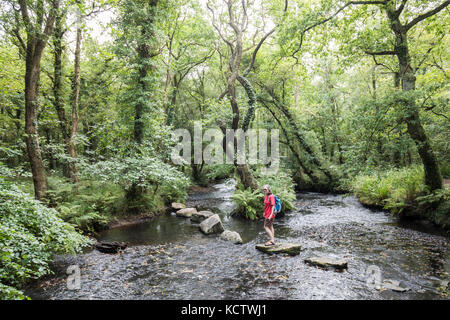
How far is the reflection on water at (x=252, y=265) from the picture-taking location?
17.3 ft

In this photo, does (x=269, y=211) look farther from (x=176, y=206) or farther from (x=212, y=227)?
(x=176, y=206)

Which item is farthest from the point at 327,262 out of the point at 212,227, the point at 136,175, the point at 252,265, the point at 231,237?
the point at 136,175

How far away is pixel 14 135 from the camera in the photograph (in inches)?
894

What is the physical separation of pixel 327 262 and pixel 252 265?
2191 millimetres

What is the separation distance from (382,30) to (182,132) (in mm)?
19725

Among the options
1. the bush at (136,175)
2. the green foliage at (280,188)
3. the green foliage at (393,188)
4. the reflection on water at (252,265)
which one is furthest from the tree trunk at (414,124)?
the bush at (136,175)

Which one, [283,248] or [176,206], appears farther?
[176,206]

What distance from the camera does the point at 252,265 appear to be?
22.6 ft

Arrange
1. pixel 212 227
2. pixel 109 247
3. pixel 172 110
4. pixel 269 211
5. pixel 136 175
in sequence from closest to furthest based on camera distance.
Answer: pixel 109 247 → pixel 269 211 → pixel 212 227 → pixel 136 175 → pixel 172 110

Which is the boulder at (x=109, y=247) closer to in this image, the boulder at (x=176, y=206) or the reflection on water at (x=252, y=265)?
the reflection on water at (x=252, y=265)

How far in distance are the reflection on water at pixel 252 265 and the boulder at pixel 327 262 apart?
0.25 m

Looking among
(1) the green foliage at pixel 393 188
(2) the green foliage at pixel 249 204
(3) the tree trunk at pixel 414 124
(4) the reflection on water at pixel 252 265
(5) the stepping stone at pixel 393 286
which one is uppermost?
(3) the tree trunk at pixel 414 124

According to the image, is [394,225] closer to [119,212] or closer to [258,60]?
[119,212]

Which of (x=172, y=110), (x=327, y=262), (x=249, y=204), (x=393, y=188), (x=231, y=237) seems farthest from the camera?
(x=172, y=110)
